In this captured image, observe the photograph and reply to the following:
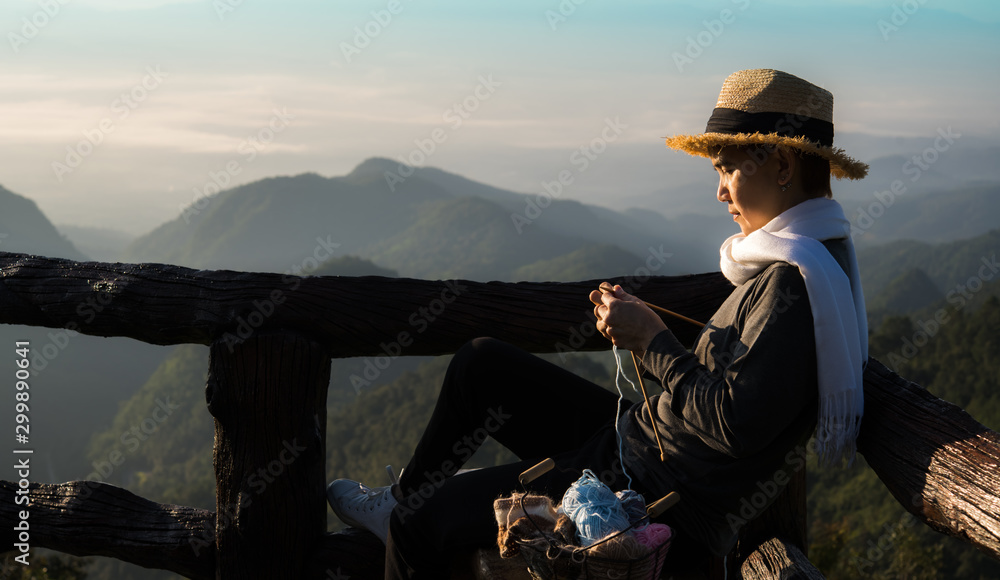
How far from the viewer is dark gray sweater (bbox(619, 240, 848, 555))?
5.48ft

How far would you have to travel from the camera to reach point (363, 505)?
7.89ft

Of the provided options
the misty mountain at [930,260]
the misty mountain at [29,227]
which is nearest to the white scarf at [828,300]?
the misty mountain at [930,260]

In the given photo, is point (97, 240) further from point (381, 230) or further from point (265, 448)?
point (265, 448)

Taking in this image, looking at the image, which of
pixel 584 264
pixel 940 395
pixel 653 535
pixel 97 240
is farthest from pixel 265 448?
pixel 97 240

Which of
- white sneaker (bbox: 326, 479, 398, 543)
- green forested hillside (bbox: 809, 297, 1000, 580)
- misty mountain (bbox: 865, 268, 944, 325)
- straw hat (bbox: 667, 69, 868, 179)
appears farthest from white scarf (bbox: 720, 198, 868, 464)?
misty mountain (bbox: 865, 268, 944, 325)

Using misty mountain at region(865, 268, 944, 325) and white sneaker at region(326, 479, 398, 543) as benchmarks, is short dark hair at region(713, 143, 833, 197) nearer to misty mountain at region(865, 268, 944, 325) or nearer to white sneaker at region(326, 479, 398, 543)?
white sneaker at region(326, 479, 398, 543)

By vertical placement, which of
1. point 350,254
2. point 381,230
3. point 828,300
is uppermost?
point 381,230

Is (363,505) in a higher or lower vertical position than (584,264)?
lower

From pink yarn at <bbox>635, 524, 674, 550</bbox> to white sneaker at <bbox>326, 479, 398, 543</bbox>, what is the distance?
99cm

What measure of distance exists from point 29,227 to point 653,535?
135 meters

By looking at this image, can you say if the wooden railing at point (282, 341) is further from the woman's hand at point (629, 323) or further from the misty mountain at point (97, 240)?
the misty mountain at point (97, 240)

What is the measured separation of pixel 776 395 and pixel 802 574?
862mm

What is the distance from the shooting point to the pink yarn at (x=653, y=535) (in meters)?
1.53

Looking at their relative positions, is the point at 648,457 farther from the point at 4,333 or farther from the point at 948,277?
the point at 4,333
